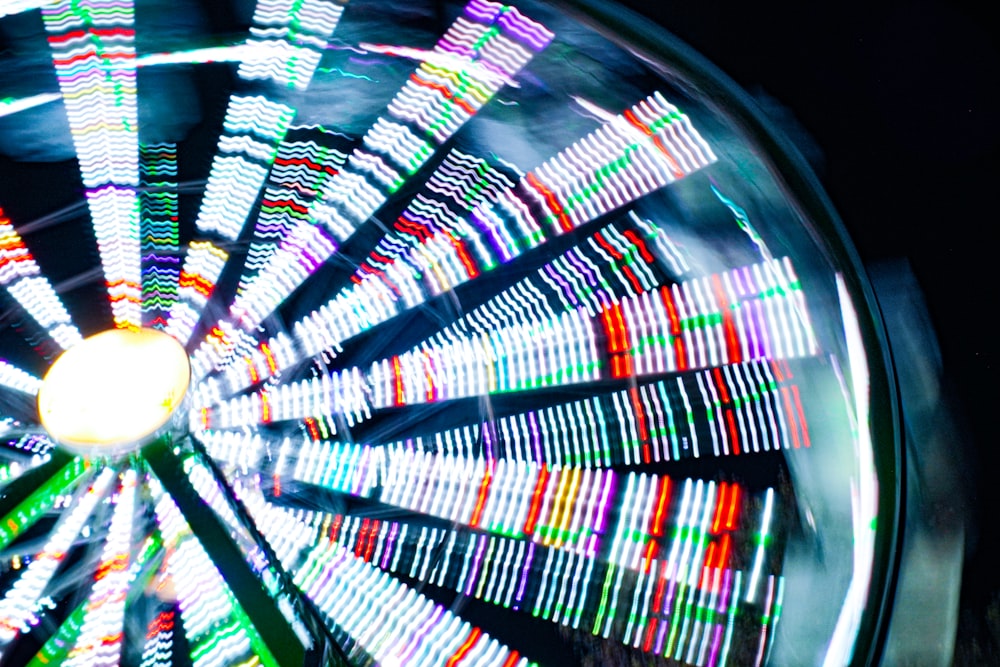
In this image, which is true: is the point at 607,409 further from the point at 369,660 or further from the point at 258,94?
the point at 258,94

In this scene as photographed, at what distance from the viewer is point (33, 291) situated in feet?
8.36

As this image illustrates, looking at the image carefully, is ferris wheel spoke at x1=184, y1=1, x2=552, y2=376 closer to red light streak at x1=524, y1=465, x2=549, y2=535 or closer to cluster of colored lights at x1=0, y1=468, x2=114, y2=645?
cluster of colored lights at x1=0, y1=468, x2=114, y2=645

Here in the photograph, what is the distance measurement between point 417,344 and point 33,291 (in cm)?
120

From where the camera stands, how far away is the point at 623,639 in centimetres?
222

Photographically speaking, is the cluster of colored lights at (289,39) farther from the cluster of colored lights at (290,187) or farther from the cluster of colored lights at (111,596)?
the cluster of colored lights at (111,596)

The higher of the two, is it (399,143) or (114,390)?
(399,143)

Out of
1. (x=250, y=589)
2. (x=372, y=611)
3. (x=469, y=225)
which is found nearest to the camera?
(x=250, y=589)

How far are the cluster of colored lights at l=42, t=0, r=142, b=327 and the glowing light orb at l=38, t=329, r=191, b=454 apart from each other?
274 mm

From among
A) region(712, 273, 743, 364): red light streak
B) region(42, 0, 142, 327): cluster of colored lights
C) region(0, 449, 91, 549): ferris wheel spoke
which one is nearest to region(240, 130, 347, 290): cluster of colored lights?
region(42, 0, 142, 327): cluster of colored lights

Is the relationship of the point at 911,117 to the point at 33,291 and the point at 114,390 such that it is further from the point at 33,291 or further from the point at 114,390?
the point at 33,291

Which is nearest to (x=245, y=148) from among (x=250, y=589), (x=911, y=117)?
(x=250, y=589)

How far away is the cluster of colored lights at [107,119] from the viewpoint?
7.86 feet

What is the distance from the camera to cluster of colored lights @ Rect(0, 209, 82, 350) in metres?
2.46

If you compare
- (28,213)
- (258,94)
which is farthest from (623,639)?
(28,213)
